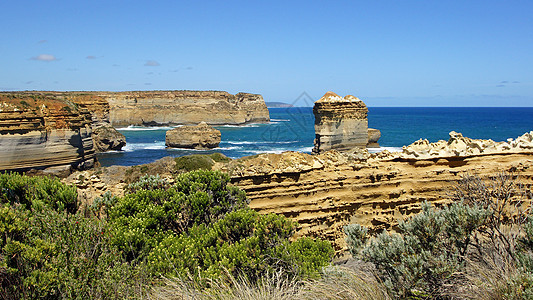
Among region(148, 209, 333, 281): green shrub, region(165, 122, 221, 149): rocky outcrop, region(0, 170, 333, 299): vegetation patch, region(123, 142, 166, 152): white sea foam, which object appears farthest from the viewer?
region(123, 142, 166, 152): white sea foam

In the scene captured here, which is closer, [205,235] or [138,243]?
[138,243]

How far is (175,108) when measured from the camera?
104000mm

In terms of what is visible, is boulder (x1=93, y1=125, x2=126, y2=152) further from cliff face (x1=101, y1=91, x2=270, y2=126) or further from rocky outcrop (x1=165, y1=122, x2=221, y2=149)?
cliff face (x1=101, y1=91, x2=270, y2=126)

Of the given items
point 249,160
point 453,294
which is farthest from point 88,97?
point 453,294

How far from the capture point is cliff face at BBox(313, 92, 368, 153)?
3841 cm

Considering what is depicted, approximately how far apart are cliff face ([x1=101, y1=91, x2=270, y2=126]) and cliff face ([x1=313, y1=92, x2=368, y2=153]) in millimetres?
71264

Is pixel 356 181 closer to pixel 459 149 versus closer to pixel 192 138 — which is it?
pixel 459 149

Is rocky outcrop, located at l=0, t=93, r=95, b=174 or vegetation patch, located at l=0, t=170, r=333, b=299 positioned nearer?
vegetation patch, located at l=0, t=170, r=333, b=299

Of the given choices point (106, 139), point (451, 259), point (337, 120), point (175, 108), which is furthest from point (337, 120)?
point (175, 108)

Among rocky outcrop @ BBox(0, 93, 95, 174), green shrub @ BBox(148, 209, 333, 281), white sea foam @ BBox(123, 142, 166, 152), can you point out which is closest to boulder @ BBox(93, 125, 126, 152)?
white sea foam @ BBox(123, 142, 166, 152)

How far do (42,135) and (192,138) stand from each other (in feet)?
92.7

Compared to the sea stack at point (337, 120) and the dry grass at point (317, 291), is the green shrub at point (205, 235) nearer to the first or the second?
the dry grass at point (317, 291)

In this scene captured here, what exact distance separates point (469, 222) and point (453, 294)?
1.19m

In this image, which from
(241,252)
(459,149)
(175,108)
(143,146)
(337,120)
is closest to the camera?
(241,252)
